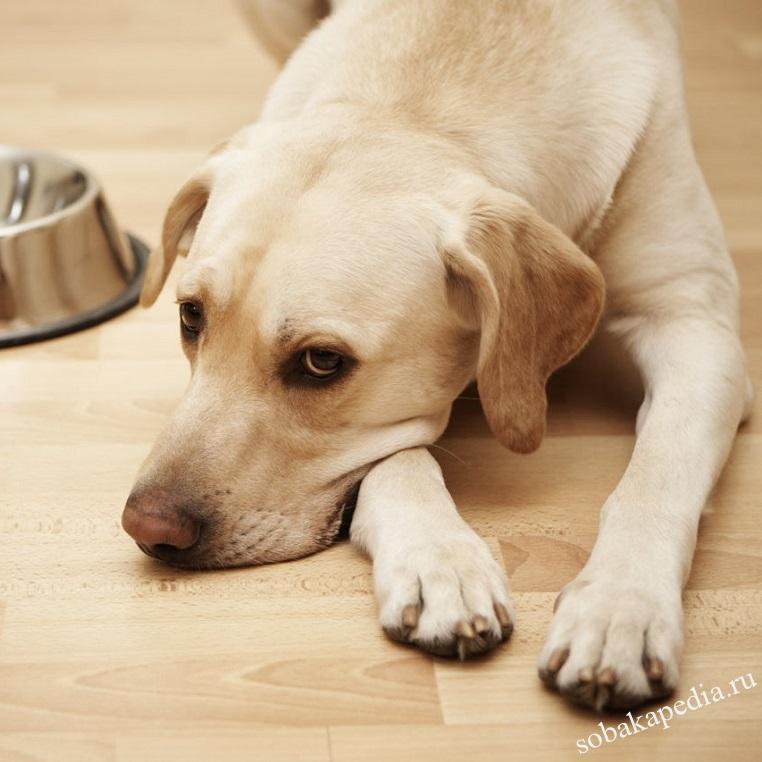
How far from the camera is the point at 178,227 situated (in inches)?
90.6

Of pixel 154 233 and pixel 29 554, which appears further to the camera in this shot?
pixel 154 233

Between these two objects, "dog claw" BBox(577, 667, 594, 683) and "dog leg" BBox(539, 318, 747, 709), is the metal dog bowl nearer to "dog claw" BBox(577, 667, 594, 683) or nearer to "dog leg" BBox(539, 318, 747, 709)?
"dog leg" BBox(539, 318, 747, 709)

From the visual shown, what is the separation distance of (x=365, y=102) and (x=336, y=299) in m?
0.44

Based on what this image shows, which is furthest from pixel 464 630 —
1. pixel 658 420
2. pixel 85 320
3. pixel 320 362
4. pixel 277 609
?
pixel 85 320

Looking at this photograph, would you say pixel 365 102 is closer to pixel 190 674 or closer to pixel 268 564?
pixel 268 564

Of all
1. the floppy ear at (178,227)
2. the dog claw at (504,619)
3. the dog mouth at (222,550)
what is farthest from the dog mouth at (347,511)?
the floppy ear at (178,227)

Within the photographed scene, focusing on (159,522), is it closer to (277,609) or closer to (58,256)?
(277,609)

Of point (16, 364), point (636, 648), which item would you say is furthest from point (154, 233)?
point (636, 648)

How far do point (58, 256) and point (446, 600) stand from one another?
1449mm

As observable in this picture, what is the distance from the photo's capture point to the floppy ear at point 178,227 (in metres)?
2.18

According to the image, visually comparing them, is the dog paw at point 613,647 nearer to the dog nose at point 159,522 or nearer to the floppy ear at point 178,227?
the dog nose at point 159,522

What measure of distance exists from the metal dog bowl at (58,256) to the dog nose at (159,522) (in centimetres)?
100

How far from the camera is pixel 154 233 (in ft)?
10.7

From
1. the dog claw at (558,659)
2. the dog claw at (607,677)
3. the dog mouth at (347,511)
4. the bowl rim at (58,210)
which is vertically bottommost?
the bowl rim at (58,210)
